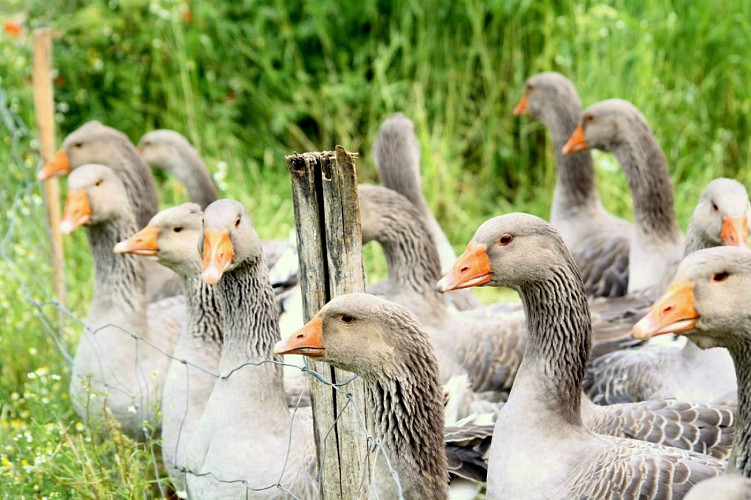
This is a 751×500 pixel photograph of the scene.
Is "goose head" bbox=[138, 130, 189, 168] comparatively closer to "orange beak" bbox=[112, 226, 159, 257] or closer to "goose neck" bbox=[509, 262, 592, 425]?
"orange beak" bbox=[112, 226, 159, 257]

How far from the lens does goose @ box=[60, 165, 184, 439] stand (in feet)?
17.6

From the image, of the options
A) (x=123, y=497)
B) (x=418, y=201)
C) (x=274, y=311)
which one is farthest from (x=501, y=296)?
(x=123, y=497)

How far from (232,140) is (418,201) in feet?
9.87

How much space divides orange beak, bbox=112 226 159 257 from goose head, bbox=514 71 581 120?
Result: 13.6ft

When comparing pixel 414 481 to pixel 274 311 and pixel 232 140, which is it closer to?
pixel 274 311

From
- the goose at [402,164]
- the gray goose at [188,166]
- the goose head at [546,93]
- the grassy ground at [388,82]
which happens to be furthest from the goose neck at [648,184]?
the gray goose at [188,166]

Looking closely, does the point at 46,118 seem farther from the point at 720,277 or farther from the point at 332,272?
the point at 720,277

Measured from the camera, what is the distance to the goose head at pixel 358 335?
3.60m

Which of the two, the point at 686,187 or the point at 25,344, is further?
the point at 686,187

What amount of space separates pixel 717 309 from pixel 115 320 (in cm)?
365

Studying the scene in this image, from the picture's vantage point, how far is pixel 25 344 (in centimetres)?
644

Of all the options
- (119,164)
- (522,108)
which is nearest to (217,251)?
(119,164)

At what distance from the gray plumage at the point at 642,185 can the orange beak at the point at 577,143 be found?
4 cm

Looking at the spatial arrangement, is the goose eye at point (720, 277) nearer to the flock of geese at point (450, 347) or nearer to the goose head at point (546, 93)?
the flock of geese at point (450, 347)
